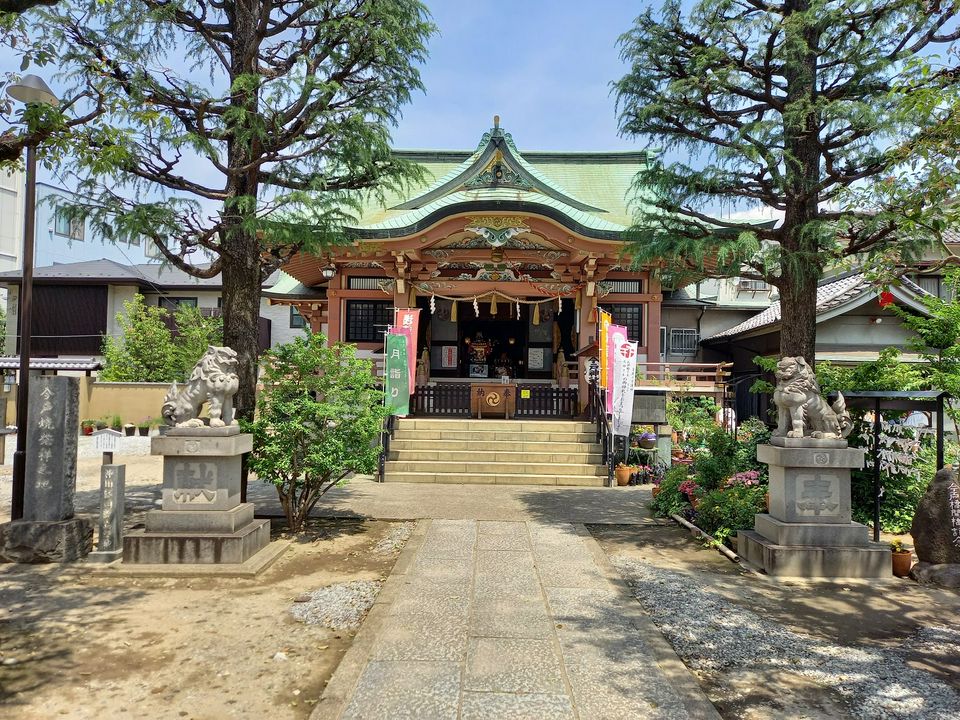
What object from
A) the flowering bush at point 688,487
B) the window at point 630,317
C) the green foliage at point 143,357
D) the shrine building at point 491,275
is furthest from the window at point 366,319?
the flowering bush at point 688,487

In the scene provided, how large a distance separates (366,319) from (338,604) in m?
12.8

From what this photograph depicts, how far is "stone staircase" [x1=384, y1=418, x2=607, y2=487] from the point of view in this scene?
1143cm

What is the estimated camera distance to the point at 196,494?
20.2 ft

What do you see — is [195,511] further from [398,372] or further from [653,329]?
[653,329]

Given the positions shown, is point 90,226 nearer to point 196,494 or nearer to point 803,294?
point 196,494

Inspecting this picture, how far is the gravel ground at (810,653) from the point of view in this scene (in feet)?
11.7

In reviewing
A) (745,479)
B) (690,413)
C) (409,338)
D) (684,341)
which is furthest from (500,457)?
(684,341)

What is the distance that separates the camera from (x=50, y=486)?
6.33m

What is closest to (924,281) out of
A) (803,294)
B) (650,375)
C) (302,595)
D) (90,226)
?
(650,375)

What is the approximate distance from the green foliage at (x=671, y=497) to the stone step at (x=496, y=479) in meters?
2.34

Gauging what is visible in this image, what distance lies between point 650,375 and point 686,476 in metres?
7.49

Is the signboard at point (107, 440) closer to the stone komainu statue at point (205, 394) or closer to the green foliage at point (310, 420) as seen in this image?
the green foliage at point (310, 420)

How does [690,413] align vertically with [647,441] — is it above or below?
above

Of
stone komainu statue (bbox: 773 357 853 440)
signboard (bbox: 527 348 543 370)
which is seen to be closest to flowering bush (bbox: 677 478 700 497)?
stone komainu statue (bbox: 773 357 853 440)
